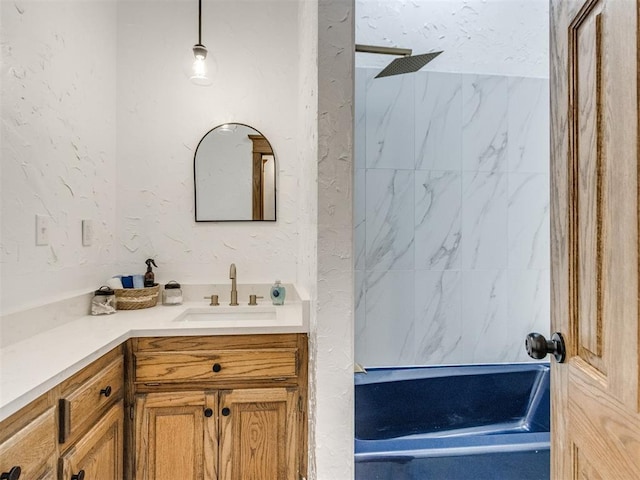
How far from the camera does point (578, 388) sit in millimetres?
750

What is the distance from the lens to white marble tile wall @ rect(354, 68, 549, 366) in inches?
86.1

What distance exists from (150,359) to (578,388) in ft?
4.62

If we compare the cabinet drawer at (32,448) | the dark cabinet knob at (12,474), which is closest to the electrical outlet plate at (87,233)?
the cabinet drawer at (32,448)

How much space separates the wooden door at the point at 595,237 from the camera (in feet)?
1.94

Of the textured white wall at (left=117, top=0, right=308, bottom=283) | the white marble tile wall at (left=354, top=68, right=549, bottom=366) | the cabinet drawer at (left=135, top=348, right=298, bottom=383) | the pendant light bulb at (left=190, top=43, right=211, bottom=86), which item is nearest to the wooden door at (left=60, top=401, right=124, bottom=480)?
the cabinet drawer at (left=135, top=348, right=298, bottom=383)

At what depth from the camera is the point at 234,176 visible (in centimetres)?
208

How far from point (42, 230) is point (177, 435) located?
95cm

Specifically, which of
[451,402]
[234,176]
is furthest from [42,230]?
[451,402]

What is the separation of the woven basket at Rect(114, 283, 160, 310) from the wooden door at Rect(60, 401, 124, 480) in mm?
508

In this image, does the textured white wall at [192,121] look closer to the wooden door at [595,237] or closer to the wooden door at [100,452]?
the wooden door at [100,452]

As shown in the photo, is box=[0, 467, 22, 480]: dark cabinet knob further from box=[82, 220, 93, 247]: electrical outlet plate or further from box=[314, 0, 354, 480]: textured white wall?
box=[82, 220, 93, 247]: electrical outlet plate

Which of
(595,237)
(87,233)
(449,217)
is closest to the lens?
(595,237)

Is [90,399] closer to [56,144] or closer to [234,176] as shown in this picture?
[56,144]

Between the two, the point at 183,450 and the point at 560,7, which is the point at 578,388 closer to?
the point at 560,7
